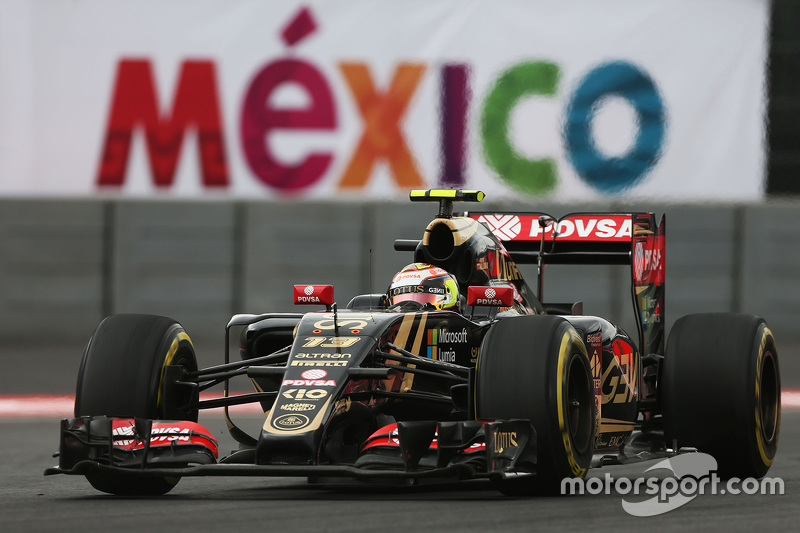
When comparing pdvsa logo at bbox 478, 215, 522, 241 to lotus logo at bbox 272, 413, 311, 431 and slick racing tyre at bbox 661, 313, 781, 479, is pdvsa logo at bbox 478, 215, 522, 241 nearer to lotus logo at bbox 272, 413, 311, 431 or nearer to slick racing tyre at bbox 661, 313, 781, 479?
slick racing tyre at bbox 661, 313, 781, 479

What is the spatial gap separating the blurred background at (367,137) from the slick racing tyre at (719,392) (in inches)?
322

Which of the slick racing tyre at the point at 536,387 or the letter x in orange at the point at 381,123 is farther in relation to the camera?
the letter x in orange at the point at 381,123

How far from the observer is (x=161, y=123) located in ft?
62.2

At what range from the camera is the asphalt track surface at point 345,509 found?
22.0ft

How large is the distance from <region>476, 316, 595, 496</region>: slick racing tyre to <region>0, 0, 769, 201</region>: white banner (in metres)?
10.6

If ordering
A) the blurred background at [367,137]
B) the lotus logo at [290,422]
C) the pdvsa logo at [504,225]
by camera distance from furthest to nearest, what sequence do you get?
the blurred background at [367,137]
the pdvsa logo at [504,225]
the lotus logo at [290,422]

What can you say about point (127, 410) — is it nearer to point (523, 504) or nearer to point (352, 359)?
point (352, 359)

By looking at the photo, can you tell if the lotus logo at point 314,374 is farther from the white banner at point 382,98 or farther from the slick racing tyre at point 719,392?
the white banner at point 382,98

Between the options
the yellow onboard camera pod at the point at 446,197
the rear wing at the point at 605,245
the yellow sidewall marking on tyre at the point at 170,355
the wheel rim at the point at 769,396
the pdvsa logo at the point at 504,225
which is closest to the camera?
the yellow sidewall marking on tyre at the point at 170,355

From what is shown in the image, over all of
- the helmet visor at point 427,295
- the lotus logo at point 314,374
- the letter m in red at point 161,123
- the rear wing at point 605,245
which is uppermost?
the letter m in red at point 161,123

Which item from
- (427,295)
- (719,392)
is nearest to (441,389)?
(427,295)

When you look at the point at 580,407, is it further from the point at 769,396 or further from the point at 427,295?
the point at 769,396

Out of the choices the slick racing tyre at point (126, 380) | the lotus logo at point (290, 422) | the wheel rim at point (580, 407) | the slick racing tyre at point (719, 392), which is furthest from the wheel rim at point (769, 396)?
the slick racing tyre at point (126, 380)

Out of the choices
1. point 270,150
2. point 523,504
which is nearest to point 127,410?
point 523,504
